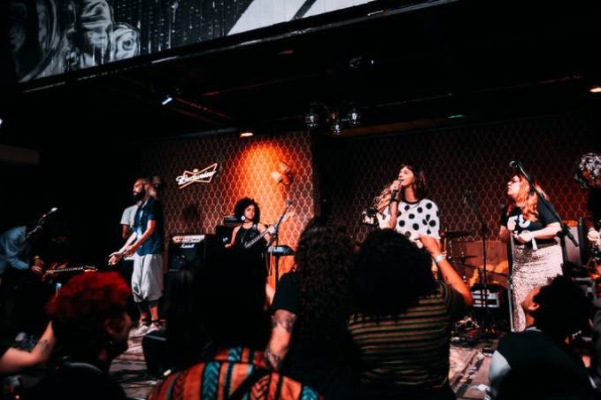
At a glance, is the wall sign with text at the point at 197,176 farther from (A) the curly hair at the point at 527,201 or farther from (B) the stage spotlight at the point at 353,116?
(A) the curly hair at the point at 527,201

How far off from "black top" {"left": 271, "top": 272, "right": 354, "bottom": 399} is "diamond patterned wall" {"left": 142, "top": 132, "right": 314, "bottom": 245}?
566 cm

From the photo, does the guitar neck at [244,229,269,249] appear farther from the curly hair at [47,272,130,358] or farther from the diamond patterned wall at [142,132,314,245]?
the curly hair at [47,272,130,358]

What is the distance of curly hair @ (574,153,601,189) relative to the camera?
4.05m

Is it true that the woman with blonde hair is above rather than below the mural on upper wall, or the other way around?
below

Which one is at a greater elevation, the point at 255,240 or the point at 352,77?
the point at 352,77

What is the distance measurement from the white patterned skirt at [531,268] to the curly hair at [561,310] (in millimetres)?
2648

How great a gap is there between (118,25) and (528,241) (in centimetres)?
493

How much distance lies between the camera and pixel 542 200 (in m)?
4.29

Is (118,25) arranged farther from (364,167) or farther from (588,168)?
(364,167)

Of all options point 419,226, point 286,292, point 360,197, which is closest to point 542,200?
point 419,226

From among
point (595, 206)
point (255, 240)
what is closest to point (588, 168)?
point (595, 206)

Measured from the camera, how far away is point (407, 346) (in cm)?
170

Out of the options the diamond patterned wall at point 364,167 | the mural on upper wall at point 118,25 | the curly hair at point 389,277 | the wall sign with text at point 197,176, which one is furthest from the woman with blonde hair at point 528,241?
the wall sign with text at point 197,176

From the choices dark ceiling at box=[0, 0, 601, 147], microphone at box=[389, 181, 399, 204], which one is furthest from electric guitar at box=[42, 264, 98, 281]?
microphone at box=[389, 181, 399, 204]
